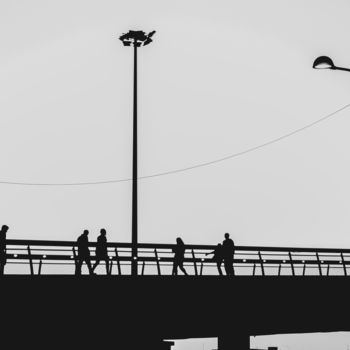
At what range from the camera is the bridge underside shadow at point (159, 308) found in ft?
54.0

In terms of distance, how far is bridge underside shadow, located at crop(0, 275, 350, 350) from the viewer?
16453 millimetres

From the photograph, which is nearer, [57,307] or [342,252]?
[57,307]

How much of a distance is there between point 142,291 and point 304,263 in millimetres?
7843

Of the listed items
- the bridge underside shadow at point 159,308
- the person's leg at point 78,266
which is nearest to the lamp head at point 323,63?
the bridge underside shadow at point 159,308

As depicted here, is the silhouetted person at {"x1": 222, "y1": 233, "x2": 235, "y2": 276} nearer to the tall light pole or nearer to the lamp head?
the tall light pole

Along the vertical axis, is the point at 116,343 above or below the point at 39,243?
below

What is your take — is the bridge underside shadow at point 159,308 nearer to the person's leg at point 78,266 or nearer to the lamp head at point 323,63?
the person's leg at point 78,266

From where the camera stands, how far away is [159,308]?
18297 millimetres

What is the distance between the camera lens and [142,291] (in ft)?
59.2

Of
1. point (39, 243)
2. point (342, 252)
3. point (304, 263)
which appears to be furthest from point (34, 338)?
point (342, 252)

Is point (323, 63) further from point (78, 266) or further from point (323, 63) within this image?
point (78, 266)

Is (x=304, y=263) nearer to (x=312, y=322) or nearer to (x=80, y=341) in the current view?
(x=312, y=322)

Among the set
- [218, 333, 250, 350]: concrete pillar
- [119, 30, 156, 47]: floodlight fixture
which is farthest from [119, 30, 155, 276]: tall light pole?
[218, 333, 250, 350]: concrete pillar

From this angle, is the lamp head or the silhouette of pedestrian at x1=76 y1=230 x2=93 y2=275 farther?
the silhouette of pedestrian at x1=76 y1=230 x2=93 y2=275
